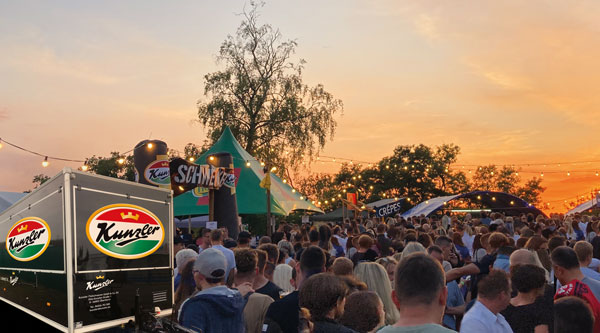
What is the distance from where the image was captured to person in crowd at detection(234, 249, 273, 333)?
495 centimetres

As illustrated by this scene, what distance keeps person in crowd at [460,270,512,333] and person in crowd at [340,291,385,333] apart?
2.19 ft

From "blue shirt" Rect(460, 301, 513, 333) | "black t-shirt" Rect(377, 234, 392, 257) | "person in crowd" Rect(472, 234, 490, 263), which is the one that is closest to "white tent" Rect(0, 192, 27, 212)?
"black t-shirt" Rect(377, 234, 392, 257)

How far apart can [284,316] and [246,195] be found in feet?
66.8

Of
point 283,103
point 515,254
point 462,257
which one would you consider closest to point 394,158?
point 283,103

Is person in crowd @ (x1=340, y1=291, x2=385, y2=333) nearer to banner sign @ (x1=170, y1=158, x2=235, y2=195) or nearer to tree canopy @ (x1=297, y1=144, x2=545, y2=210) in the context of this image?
banner sign @ (x1=170, y1=158, x2=235, y2=195)

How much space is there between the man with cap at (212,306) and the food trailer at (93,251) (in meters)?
2.02

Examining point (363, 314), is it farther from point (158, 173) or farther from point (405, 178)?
point (405, 178)

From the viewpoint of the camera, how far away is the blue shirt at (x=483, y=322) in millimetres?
3930

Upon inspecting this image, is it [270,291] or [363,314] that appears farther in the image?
[270,291]

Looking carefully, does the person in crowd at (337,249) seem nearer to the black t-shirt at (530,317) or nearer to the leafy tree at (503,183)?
the black t-shirt at (530,317)

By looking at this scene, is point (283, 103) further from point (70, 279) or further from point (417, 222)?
point (70, 279)

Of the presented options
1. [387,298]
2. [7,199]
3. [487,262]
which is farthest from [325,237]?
[7,199]

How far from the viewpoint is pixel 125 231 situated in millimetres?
6754

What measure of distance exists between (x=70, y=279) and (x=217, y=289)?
7.66ft
